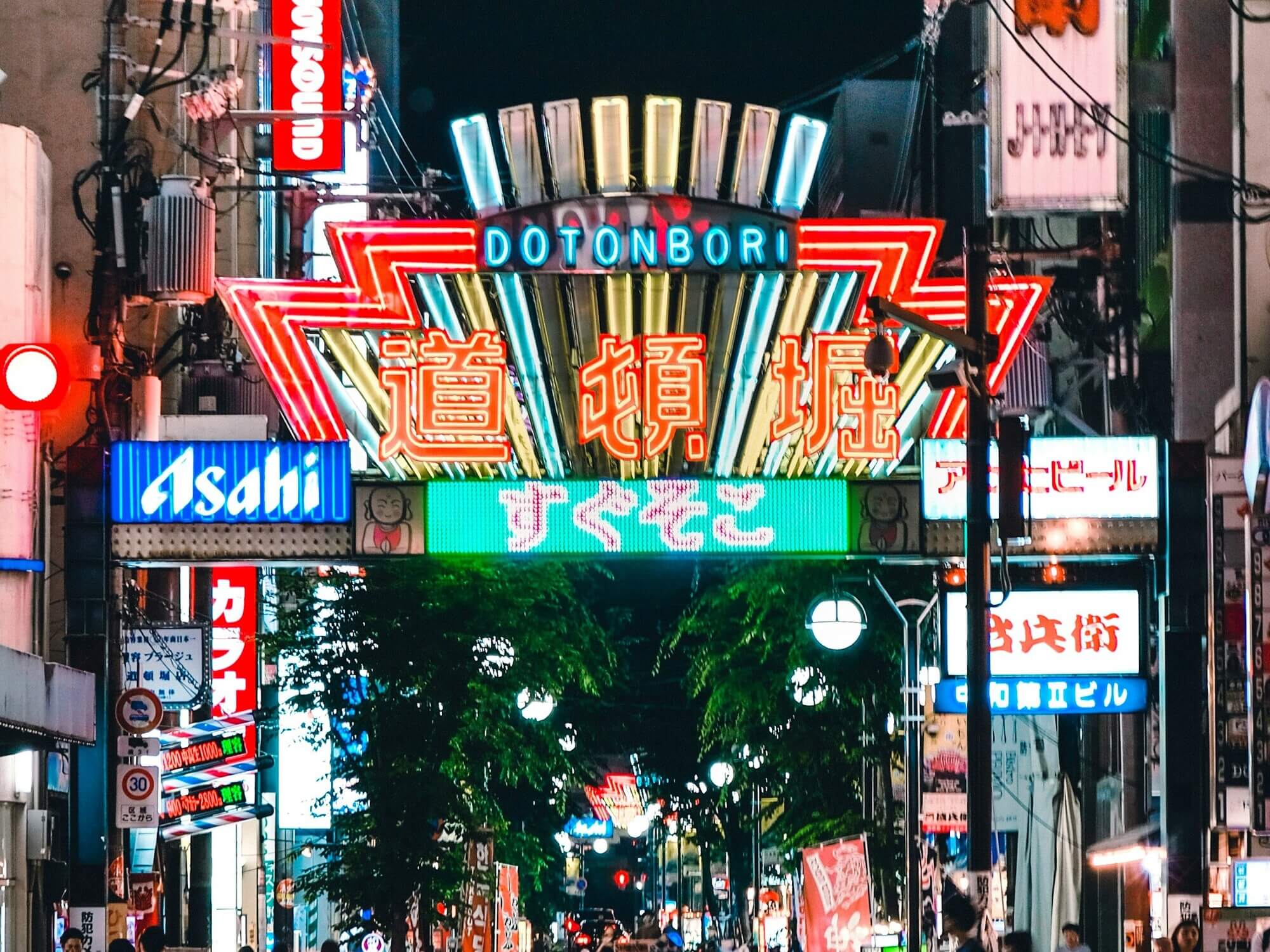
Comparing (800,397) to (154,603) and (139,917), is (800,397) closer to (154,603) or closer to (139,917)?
(139,917)

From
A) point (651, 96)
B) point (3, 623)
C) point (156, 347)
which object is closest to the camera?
point (651, 96)

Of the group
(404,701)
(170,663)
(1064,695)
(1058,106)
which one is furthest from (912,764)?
(1058,106)

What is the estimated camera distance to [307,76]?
3797 cm

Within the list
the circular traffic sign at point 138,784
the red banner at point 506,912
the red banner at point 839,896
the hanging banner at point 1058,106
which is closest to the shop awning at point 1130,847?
the red banner at point 839,896

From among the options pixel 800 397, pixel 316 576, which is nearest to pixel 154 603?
pixel 316 576

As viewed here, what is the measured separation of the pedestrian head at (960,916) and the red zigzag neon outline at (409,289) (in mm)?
7890

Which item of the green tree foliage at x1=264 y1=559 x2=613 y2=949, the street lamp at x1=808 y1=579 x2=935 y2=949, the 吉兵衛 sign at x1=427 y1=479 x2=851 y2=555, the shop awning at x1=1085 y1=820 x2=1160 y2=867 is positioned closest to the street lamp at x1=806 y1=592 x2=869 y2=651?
the street lamp at x1=808 y1=579 x2=935 y2=949

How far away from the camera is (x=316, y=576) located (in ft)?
119

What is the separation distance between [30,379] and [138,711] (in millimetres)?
3763

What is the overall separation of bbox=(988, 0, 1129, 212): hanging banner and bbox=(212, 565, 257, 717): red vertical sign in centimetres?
1794

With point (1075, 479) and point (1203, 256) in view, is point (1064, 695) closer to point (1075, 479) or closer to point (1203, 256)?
point (1075, 479)

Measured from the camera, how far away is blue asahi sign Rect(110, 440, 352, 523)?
23.0 metres

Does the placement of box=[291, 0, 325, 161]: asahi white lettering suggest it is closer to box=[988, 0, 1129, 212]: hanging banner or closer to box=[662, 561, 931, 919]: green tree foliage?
box=[662, 561, 931, 919]: green tree foliage

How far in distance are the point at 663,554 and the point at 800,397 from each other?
89.9 inches
